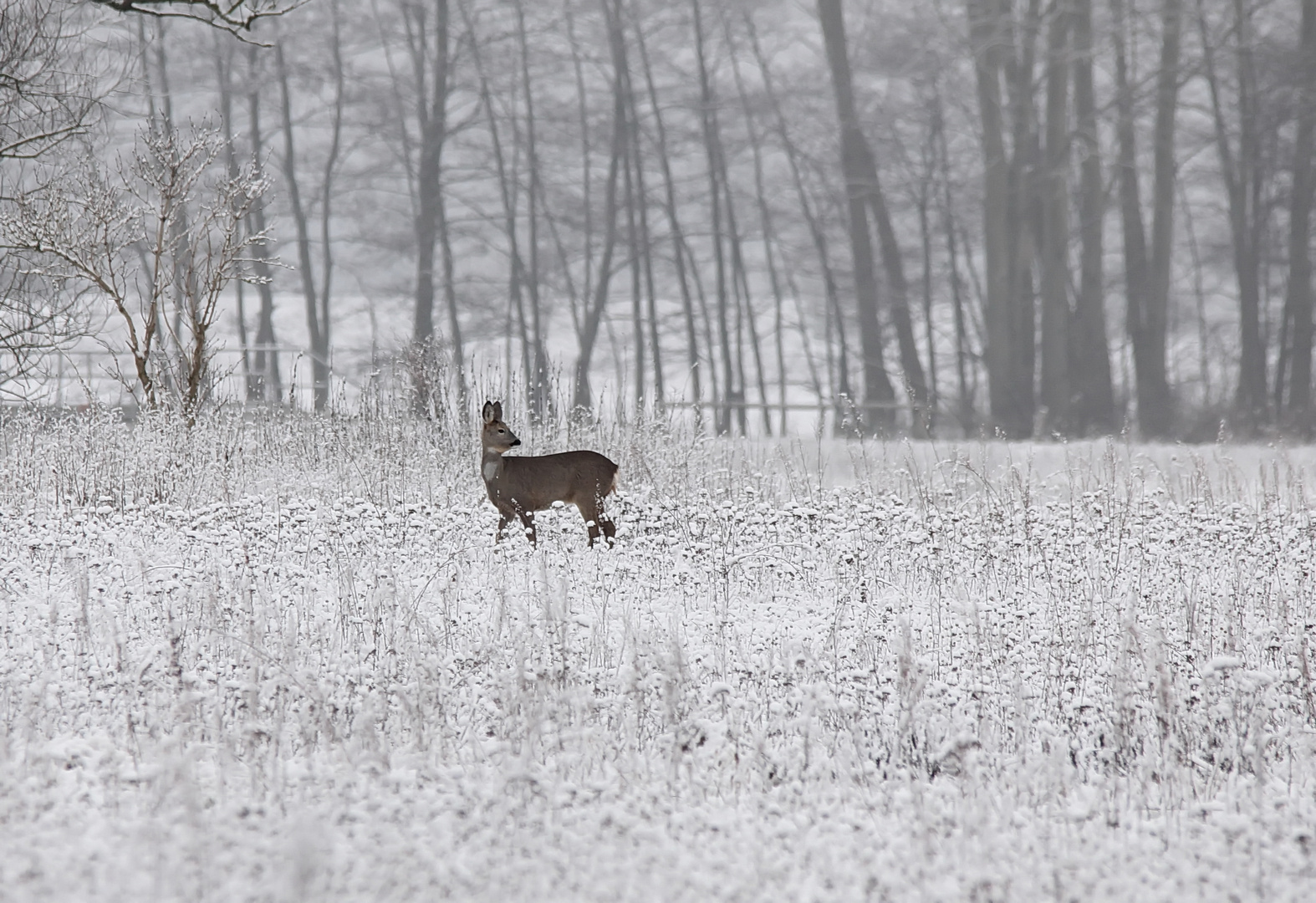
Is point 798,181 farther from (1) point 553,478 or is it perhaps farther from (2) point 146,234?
(1) point 553,478

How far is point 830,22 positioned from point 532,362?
7670 mm

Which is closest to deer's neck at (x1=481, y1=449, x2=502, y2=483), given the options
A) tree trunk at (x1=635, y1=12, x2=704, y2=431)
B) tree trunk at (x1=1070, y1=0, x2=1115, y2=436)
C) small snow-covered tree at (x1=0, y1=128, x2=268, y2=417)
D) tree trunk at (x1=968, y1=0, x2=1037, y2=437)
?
small snow-covered tree at (x1=0, y1=128, x2=268, y2=417)

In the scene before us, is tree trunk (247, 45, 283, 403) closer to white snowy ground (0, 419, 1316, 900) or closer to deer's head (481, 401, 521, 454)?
white snowy ground (0, 419, 1316, 900)

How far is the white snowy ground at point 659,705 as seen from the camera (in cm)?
313

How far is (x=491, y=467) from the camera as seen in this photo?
7.29m

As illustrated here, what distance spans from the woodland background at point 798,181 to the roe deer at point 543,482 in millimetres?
8268

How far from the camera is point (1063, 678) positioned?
487 cm

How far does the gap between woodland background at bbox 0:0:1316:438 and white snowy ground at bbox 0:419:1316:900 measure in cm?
888

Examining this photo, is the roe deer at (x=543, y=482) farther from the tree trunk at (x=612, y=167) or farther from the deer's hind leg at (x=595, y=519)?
the tree trunk at (x=612, y=167)

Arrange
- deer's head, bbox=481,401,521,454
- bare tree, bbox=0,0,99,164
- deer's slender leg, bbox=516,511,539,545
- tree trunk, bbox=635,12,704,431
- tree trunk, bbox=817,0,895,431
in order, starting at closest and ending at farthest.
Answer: deer's slender leg, bbox=516,511,539,545
deer's head, bbox=481,401,521,454
bare tree, bbox=0,0,99,164
tree trunk, bbox=817,0,895,431
tree trunk, bbox=635,12,704,431

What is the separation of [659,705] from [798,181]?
58.2ft

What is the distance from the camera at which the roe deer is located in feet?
23.7

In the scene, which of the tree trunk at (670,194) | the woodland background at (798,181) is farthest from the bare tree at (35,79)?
the tree trunk at (670,194)

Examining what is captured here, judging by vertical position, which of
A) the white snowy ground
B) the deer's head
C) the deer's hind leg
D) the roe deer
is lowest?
the white snowy ground
